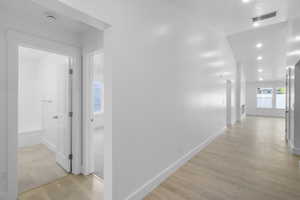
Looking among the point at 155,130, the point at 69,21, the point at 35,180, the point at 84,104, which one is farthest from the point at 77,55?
the point at 35,180

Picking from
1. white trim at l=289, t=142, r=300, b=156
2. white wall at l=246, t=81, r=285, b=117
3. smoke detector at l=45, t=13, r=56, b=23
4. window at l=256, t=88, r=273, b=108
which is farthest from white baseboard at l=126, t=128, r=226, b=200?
window at l=256, t=88, r=273, b=108

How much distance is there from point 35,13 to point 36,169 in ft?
9.02

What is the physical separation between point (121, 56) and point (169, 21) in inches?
53.4

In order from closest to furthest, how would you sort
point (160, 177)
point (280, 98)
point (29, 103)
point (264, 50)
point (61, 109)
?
point (160, 177), point (61, 109), point (29, 103), point (264, 50), point (280, 98)

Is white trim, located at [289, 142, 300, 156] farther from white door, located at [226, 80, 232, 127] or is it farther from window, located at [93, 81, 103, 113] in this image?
window, located at [93, 81, 103, 113]

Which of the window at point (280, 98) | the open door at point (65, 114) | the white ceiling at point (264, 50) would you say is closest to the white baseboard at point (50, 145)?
the open door at point (65, 114)

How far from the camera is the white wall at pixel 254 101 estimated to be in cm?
965

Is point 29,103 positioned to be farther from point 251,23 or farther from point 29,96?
point 251,23

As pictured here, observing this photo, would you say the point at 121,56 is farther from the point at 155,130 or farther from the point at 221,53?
the point at 221,53

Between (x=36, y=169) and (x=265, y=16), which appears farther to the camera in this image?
(x=265, y=16)

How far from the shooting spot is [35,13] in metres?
1.90

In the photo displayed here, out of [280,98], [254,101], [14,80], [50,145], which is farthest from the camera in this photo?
[254,101]

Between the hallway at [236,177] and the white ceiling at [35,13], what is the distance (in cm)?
293

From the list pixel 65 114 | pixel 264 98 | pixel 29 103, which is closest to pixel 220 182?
pixel 65 114
